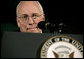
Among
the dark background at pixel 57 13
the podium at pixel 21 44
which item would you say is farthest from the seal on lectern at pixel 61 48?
the dark background at pixel 57 13

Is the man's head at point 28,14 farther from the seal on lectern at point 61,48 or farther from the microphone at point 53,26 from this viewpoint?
the seal on lectern at point 61,48

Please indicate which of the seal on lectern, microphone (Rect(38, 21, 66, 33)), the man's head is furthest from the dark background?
the seal on lectern

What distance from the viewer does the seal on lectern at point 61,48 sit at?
4.03 ft

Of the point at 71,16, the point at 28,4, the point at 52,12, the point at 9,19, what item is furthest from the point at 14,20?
the point at 71,16

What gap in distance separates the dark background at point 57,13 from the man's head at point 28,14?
0.24 ft

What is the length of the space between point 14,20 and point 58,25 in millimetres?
1057

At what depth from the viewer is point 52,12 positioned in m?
2.38

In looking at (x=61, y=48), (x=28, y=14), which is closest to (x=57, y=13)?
(x=28, y=14)

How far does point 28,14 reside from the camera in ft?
7.50

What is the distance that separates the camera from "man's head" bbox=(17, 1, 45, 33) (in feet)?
7.42

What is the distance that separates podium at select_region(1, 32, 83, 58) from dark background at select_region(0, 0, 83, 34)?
1007mm

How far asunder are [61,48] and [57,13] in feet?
4.02

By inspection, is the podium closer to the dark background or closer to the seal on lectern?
the seal on lectern

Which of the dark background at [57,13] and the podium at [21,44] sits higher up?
the dark background at [57,13]
